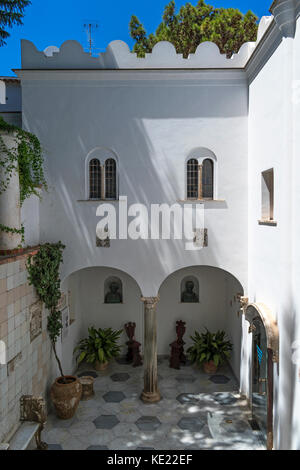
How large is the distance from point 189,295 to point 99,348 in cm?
379

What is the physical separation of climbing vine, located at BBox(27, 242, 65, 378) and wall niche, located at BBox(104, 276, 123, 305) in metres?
3.22

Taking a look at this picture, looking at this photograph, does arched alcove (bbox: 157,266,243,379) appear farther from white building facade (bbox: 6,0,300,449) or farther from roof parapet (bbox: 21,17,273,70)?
roof parapet (bbox: 21,17,273,70)

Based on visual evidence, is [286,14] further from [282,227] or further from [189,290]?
[189,290]

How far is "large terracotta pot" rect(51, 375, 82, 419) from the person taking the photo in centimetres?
888

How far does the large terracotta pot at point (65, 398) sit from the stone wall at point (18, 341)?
0.38 meters

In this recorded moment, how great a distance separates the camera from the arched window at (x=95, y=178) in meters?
10.0

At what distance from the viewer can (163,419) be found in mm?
8984

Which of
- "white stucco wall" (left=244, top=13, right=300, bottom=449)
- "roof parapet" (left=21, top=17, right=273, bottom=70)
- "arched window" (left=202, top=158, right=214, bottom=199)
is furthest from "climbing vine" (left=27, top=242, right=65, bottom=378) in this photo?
"white stucco wall" (left=244, top=13, right=300, bottom=449)

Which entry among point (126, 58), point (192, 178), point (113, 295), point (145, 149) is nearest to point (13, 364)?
point (113, 295)

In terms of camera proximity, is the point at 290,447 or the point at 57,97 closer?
the point at 290,447

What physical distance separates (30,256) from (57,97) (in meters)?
4.60

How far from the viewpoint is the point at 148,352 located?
1009cm

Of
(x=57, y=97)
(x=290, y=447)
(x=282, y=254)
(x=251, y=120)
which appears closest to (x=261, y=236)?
(x=282, y=254)

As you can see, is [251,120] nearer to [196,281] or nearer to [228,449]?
[196,281]
